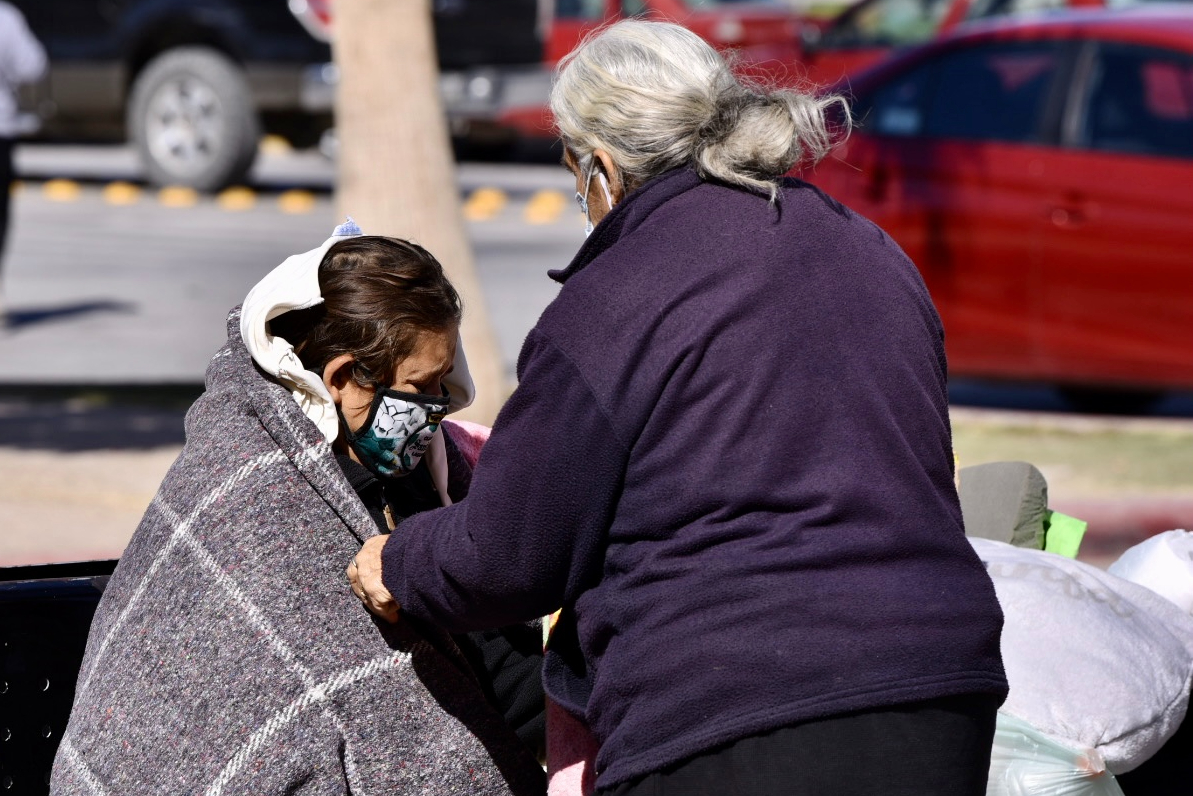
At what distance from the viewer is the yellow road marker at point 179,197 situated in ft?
45.8

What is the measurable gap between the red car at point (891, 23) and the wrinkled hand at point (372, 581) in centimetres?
1022

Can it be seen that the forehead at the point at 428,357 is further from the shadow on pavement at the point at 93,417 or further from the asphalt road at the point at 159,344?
the shadow on pavement at the point at 93,417

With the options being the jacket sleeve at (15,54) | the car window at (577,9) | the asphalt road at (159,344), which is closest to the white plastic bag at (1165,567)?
the asphalt road at (159,344)

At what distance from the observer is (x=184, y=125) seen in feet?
44.1

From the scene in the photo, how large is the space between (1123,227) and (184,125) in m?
8.91

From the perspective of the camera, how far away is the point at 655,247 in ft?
6.70

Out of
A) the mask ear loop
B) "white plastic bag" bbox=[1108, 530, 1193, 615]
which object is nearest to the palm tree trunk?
"white plastic bag" bbox=[1108, 530, 1193, 615]

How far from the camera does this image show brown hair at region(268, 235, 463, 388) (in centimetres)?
244

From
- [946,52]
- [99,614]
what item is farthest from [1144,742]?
[946,52]

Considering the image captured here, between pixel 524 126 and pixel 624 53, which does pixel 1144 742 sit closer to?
pixel 624 53

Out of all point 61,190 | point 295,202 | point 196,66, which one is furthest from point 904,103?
point 61,190

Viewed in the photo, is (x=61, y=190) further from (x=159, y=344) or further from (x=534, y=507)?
(x=534, y=507)

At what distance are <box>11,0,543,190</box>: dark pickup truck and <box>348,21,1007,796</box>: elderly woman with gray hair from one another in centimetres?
1115

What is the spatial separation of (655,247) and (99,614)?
1.09 meters
